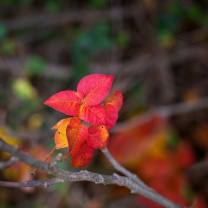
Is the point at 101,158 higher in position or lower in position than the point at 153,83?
lower

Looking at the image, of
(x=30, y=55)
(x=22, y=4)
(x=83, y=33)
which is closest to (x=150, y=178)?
→ (x=83, y=33)

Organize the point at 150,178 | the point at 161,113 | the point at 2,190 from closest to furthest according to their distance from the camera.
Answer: the point at 150,178 → the point at 161,113 → the point at 2,190

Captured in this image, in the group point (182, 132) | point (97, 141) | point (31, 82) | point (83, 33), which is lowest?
point (182, 132)

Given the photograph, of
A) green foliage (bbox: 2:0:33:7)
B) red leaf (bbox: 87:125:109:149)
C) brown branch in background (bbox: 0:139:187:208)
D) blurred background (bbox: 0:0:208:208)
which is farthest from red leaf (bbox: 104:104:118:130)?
green foliage (bbox: 2:0:33:7)

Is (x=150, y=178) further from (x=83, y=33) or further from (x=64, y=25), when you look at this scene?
(x=64, y=25)

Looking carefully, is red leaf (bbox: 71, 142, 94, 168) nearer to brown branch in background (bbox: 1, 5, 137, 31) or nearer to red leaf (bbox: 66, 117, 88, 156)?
red leaf (bbox: 66, 117, 88, 156)

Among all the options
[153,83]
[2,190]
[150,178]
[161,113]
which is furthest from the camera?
[153,83]

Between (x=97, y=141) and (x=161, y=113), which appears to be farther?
(x=161, y=113)
